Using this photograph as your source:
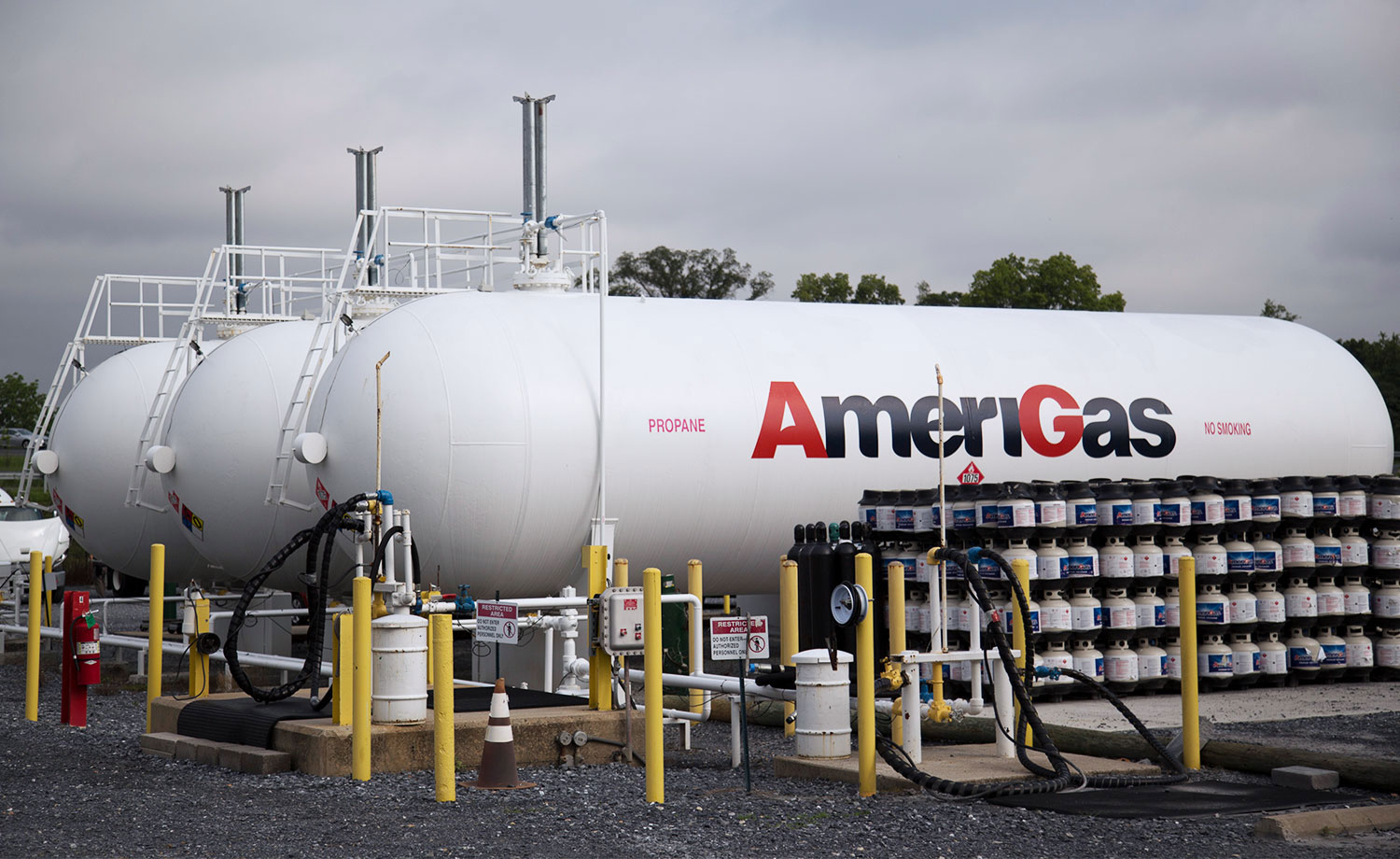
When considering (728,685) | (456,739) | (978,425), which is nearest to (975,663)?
(728,685)

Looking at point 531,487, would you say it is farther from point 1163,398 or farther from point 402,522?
point 1163,398

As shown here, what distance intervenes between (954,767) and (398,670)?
11.9ft

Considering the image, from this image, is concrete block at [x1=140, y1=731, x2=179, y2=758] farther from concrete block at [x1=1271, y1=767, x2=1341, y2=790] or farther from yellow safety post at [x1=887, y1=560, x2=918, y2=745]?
concrete block at [x1=1271, y1=767, x2=1341, y2=790]

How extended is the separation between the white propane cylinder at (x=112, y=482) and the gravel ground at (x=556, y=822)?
10.6m

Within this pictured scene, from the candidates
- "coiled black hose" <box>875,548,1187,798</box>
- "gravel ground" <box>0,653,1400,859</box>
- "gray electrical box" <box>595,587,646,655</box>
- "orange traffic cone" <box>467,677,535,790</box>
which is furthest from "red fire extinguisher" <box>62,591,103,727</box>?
"coiled black hose" <box>875,548,1187,798</box>

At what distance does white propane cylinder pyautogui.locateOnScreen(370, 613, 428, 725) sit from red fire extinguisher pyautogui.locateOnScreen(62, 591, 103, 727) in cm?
437

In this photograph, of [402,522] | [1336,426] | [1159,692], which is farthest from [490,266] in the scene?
[1336,426]

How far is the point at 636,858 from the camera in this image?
727cm

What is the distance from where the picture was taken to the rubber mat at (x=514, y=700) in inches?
432

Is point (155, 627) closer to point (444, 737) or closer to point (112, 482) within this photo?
point (444, 737)

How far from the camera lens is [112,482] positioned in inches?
817

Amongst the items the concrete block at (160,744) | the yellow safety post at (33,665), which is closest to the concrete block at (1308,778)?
the concrete block at (160,744)

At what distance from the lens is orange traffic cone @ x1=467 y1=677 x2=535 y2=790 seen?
9.21 metres

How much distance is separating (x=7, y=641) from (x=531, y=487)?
490 inches
